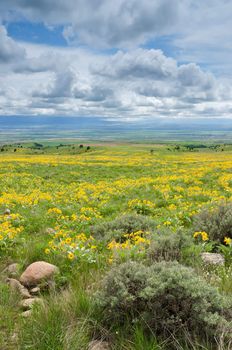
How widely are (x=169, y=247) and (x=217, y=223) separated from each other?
2.49m

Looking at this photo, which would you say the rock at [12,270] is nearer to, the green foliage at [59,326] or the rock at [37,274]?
the rock at [37,274]

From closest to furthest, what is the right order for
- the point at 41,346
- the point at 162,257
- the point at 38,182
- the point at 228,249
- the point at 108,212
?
the point at 41,346
the point at 162,257
the point at 228,249
the point at 108,212
the point at 38,182

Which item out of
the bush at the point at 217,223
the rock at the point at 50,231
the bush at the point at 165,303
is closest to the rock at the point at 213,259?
the bush at the point at 217,223

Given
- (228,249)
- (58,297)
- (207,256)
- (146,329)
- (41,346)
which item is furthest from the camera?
(228,249)

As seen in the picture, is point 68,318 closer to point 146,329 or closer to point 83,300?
point 83,300

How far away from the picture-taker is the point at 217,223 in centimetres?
863

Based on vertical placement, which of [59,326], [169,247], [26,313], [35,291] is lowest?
[35,291]

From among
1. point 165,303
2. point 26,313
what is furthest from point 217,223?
point 26,313

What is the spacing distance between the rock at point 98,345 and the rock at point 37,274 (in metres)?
2.15

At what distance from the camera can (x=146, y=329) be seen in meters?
4.30

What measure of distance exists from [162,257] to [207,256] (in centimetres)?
121

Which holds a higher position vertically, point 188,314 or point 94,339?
point 188,314

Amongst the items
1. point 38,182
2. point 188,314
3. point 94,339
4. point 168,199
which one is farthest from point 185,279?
point 38,182

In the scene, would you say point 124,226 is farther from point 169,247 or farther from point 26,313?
point 26,313
